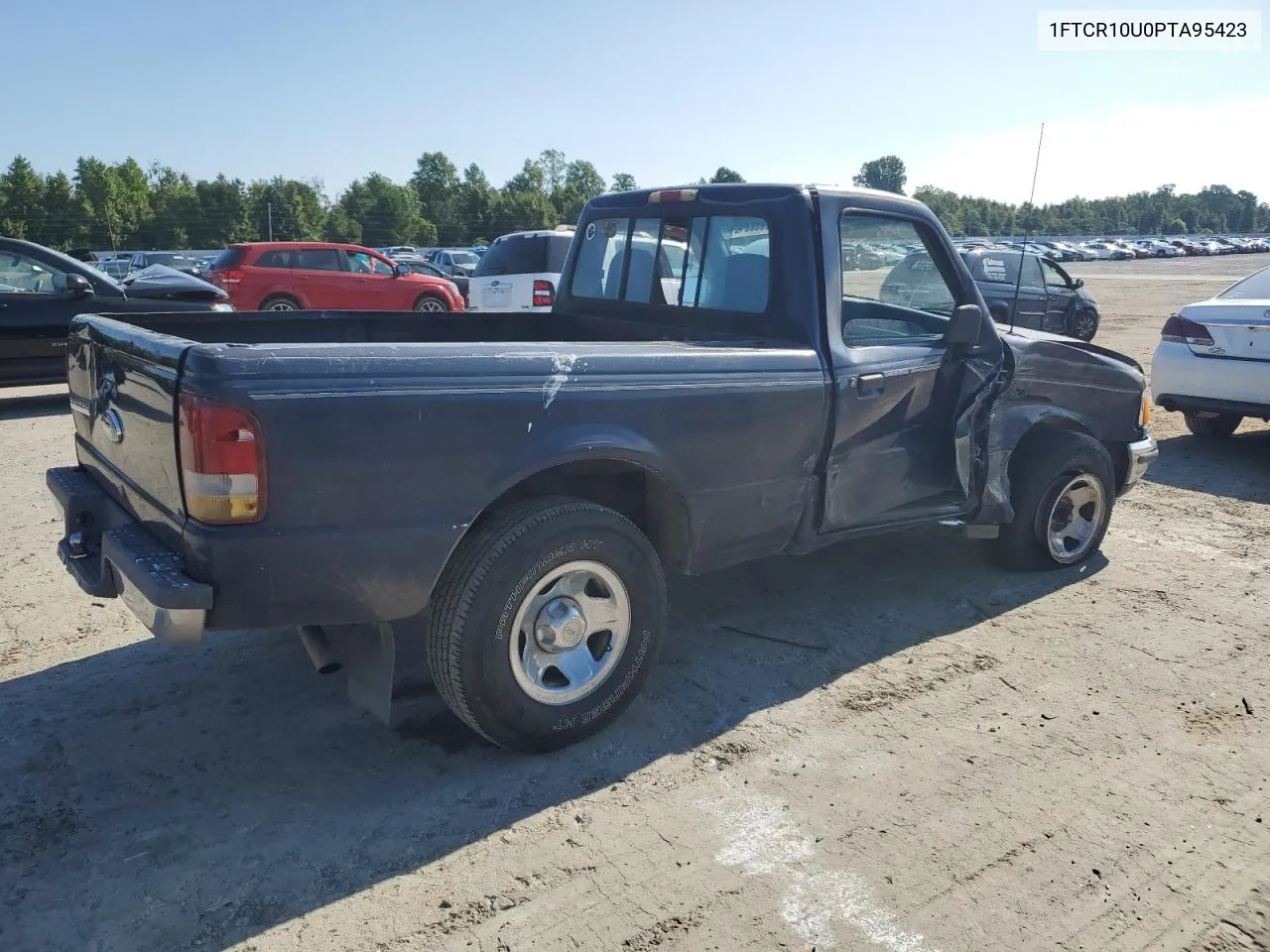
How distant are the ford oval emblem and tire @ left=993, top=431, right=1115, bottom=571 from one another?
4.16 metres

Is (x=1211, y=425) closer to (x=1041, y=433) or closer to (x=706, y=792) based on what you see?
(x=1041, y=433)

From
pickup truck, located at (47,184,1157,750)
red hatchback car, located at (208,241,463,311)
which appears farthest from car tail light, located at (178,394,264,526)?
red hatchback car, located at (208,241,463,311)

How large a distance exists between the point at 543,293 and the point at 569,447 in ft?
29.6

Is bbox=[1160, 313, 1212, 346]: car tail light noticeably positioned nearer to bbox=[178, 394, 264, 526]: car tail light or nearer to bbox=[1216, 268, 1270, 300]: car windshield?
bbox=[1216, 268, 1270, 300]: car windshield

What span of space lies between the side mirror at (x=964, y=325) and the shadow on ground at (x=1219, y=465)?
4.24 meters

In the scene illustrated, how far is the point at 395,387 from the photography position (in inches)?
117

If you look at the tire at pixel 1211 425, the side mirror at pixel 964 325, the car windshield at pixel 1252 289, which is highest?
the car windshield at pixel 1252 289

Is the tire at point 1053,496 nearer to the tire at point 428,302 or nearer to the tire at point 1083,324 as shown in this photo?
the tire at point 1083,324

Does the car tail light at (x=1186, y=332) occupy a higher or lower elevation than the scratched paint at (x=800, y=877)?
higher

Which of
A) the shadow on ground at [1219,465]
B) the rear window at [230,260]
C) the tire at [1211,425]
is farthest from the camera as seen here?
the rear window at [230,260]

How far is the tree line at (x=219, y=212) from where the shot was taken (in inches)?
2035

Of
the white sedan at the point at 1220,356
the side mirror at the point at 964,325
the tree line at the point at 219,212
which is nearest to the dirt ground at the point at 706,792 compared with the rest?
the side mirror at the point at 964,325

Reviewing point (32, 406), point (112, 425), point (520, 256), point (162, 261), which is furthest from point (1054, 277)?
point (162, 261)

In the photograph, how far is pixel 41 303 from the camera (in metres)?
9.87
